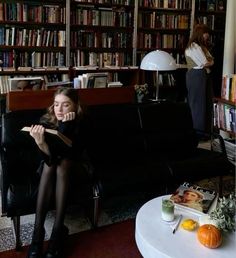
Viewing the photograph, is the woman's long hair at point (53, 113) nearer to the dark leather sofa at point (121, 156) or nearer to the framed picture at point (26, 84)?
the dark leather sofa at point (121, 156)

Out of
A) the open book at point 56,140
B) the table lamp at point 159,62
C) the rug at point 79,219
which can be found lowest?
the rug at point 79,219

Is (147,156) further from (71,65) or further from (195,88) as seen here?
(71,65)

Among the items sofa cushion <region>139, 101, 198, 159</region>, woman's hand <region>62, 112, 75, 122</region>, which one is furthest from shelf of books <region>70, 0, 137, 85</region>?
woman's hand <region>62, 112, 75, 122</region>

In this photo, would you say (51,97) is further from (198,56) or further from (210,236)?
(210,236)

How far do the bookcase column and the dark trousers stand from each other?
54 cm

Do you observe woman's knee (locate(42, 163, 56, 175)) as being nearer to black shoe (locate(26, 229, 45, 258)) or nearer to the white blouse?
black shoe (locate(26, 229, 45, 258))

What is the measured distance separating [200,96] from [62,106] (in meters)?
2.54

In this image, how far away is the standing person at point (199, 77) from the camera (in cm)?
433

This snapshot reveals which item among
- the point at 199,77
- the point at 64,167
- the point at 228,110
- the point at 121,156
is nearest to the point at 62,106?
the point at 64,167

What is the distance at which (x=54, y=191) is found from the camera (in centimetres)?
211

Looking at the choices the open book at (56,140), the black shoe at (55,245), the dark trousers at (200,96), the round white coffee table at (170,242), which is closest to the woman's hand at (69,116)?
the open book at (56,140)

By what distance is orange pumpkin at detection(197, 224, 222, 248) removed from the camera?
155cm

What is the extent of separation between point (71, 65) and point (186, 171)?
2.94m

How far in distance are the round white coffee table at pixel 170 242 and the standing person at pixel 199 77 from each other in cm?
268
